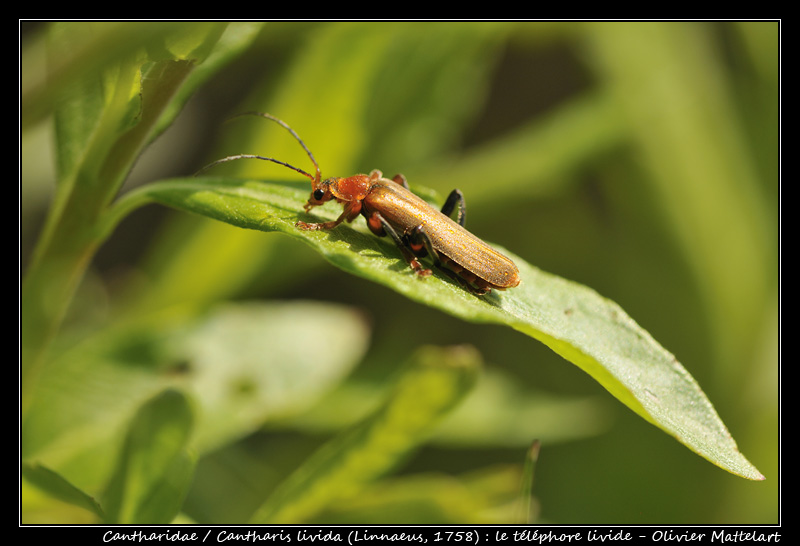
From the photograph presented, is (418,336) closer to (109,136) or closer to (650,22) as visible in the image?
(650,22)

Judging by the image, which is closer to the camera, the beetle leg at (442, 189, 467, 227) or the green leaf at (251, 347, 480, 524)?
the green leaf at (251, 347, 480, 524)

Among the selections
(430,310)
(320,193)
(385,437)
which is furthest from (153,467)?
(430,310)

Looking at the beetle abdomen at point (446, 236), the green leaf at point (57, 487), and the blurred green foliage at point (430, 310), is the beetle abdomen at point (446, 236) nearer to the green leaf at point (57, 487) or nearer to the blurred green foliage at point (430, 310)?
the blurred green foliage at point (430, 310)

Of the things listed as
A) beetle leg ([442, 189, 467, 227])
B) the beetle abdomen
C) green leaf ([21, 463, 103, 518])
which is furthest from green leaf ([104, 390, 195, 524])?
beetle leg ([442, 189, 467, 227])

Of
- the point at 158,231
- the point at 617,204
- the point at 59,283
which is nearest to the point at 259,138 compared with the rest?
the point at 158,231

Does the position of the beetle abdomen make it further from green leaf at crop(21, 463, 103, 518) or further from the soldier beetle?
green leaf at crop(21, 463, 103, 518)

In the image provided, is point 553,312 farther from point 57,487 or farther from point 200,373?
point 200,373
